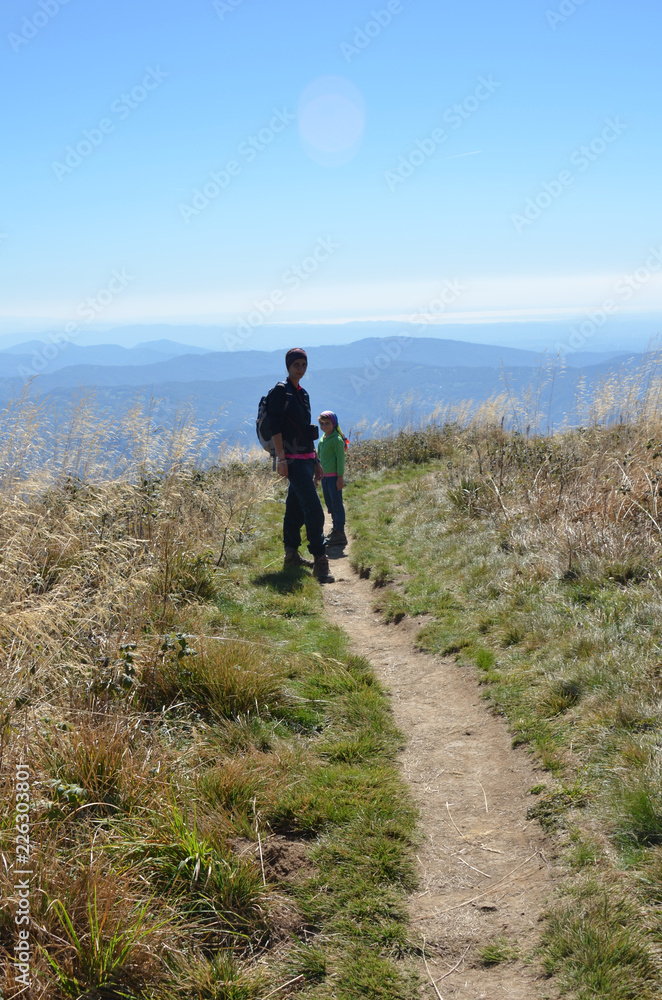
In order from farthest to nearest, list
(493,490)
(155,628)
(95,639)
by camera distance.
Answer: (493,490), (155,628), (95,639)

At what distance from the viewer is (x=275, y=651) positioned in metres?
4.82

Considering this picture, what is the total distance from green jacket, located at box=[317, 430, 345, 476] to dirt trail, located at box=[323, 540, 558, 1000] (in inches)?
174

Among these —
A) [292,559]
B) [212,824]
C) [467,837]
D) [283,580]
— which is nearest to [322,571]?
[292,559]

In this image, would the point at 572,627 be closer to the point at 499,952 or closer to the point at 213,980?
the point at 499,952

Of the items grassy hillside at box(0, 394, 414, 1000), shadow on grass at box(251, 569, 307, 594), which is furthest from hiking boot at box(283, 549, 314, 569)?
grassy hillside at box(0, 394, 414, 1000)

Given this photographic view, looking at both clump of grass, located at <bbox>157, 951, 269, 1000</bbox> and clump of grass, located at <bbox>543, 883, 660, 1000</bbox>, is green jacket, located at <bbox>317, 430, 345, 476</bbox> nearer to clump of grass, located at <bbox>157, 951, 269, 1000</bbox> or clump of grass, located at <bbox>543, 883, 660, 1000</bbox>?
clump of grass, located at <bbox>543, 883, 660, 1000</bbox>

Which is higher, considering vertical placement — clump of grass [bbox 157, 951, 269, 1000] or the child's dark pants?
the child's dark pants

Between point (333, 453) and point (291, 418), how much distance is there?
87.0 inches

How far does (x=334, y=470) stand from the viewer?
9.13 metres

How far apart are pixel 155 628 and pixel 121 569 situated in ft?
1.91

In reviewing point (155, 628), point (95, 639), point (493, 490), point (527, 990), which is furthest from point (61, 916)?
point (493, 490)

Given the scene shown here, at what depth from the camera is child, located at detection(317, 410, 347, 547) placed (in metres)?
9.04

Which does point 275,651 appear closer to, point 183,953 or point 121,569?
point 121,569

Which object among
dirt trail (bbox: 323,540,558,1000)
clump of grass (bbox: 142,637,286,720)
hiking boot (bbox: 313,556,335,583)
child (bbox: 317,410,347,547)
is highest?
child (bbox: 317,410,347,547)
